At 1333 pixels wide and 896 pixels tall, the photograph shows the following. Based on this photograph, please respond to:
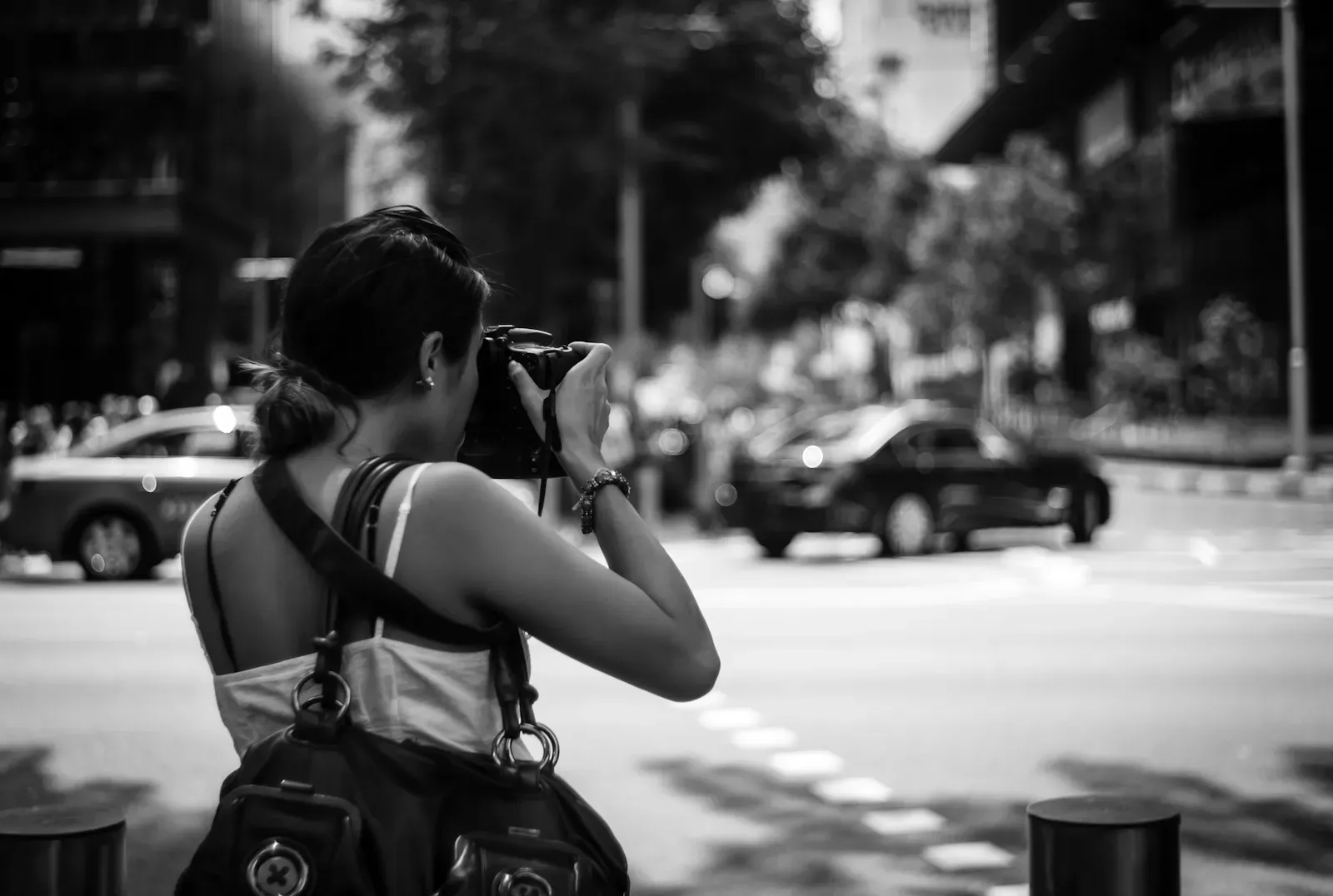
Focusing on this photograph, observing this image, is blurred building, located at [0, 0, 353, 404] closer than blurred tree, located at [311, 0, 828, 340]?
No

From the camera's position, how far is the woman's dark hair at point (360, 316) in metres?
2.20

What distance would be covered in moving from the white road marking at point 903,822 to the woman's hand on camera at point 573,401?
4.24 m

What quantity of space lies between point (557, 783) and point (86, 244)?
43.0m

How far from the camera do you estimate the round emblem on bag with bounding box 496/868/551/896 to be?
2.06m

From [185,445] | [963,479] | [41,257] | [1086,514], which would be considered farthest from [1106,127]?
[185,445]

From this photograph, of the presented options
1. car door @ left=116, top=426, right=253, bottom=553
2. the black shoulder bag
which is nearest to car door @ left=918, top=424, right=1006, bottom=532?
car door @ left=116, top=426, right=253, bottom=553

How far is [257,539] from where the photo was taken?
2221mm

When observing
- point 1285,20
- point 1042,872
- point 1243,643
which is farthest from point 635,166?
point 1042,872

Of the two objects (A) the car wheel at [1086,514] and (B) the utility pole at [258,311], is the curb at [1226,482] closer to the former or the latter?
(A) the car wheel at [1086,514]

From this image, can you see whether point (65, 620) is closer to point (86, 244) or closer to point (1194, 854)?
point (1194, 854)

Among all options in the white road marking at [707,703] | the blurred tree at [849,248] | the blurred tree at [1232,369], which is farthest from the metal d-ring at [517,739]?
the blurred tree at [849,248]

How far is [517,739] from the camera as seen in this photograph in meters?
2.21

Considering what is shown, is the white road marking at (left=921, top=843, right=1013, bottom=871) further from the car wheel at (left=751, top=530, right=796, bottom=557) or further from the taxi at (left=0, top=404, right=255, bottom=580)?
the car wheel at (left=751, top=530, right=796, bottom=557)

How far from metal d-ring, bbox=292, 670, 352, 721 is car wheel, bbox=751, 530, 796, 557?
53.2ft
